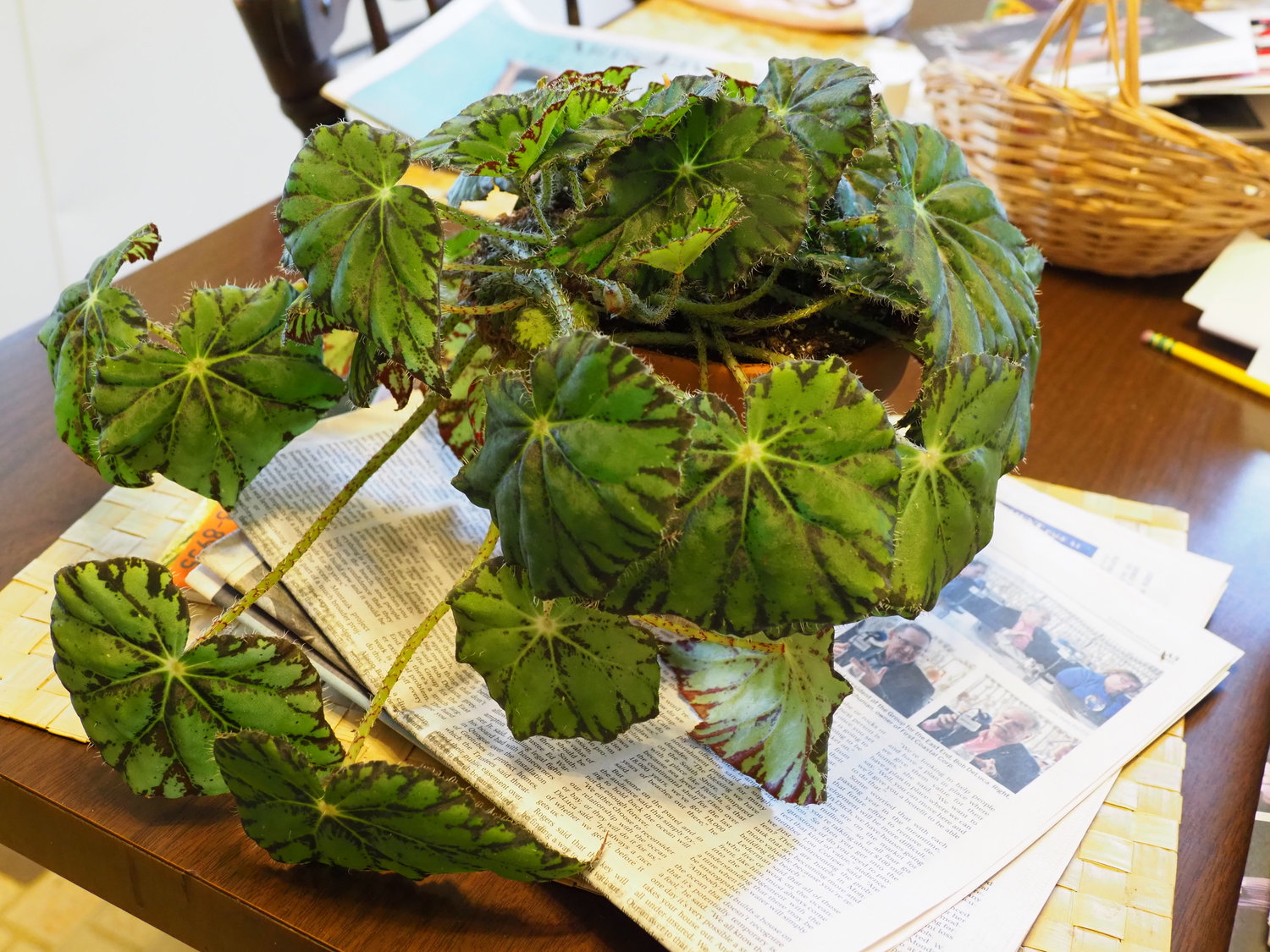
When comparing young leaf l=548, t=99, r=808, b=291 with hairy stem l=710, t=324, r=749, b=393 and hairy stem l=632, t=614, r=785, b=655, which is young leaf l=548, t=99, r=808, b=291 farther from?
hairy stem l=632, t=614, r=785, b=655

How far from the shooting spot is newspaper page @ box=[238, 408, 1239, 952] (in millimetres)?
523

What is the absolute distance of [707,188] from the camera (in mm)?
465

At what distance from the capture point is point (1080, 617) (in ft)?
2.36

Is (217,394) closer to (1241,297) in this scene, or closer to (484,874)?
(484,874)

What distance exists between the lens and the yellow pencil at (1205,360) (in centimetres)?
93

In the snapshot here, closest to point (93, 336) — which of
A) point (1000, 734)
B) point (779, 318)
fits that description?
point (779, 318)

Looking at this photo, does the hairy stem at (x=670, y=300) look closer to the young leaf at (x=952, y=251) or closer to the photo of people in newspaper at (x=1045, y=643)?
the young leaf at (x=952, y=251)

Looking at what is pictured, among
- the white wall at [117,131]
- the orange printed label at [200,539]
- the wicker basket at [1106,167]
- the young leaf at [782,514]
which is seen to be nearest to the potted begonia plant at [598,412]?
the young leaf at [782,514]

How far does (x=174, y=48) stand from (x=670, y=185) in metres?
1.86

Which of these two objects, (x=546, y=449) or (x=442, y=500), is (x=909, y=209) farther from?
(x=442, y=500)

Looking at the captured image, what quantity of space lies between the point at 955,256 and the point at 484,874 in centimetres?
42

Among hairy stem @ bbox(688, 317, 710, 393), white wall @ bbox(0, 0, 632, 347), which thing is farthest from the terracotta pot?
white wall @ bbox(0, 0, 632, 347)

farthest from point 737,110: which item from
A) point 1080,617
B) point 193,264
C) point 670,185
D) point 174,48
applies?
point 174,48

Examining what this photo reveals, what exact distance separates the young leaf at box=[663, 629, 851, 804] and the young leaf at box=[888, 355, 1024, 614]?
0.26 feet
